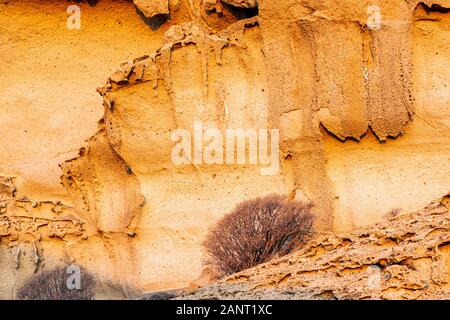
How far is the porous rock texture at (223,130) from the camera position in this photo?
15875mm

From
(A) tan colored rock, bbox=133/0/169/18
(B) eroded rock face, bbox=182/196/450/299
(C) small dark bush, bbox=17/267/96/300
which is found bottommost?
(C) small dark bush, bbox=17/267/96/300

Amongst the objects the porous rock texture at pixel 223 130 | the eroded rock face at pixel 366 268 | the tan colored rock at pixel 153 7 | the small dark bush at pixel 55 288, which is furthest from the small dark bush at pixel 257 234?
the tan colored rock at pixel 153 7

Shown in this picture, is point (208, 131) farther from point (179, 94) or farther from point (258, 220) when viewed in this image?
point (258, 220)

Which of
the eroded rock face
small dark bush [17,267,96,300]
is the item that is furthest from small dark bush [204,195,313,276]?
small dark bush [17,267,96,300]

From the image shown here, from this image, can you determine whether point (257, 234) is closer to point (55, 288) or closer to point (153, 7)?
point (55, 288)

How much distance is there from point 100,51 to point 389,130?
4469 mm

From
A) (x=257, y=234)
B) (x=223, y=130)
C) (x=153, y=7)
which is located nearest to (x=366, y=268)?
(x=257, y=234)

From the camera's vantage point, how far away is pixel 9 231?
17.3 m

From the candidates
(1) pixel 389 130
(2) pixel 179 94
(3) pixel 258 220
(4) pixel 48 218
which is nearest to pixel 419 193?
(1) pixel 389 130

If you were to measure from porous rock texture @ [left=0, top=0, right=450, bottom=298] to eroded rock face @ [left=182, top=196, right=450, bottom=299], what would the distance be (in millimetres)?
2363

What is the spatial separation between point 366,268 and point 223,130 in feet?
14.5

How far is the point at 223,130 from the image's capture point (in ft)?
53.9

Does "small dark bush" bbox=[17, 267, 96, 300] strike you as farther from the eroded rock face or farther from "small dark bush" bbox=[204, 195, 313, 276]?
the eroded rock face

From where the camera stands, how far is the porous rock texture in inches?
625
